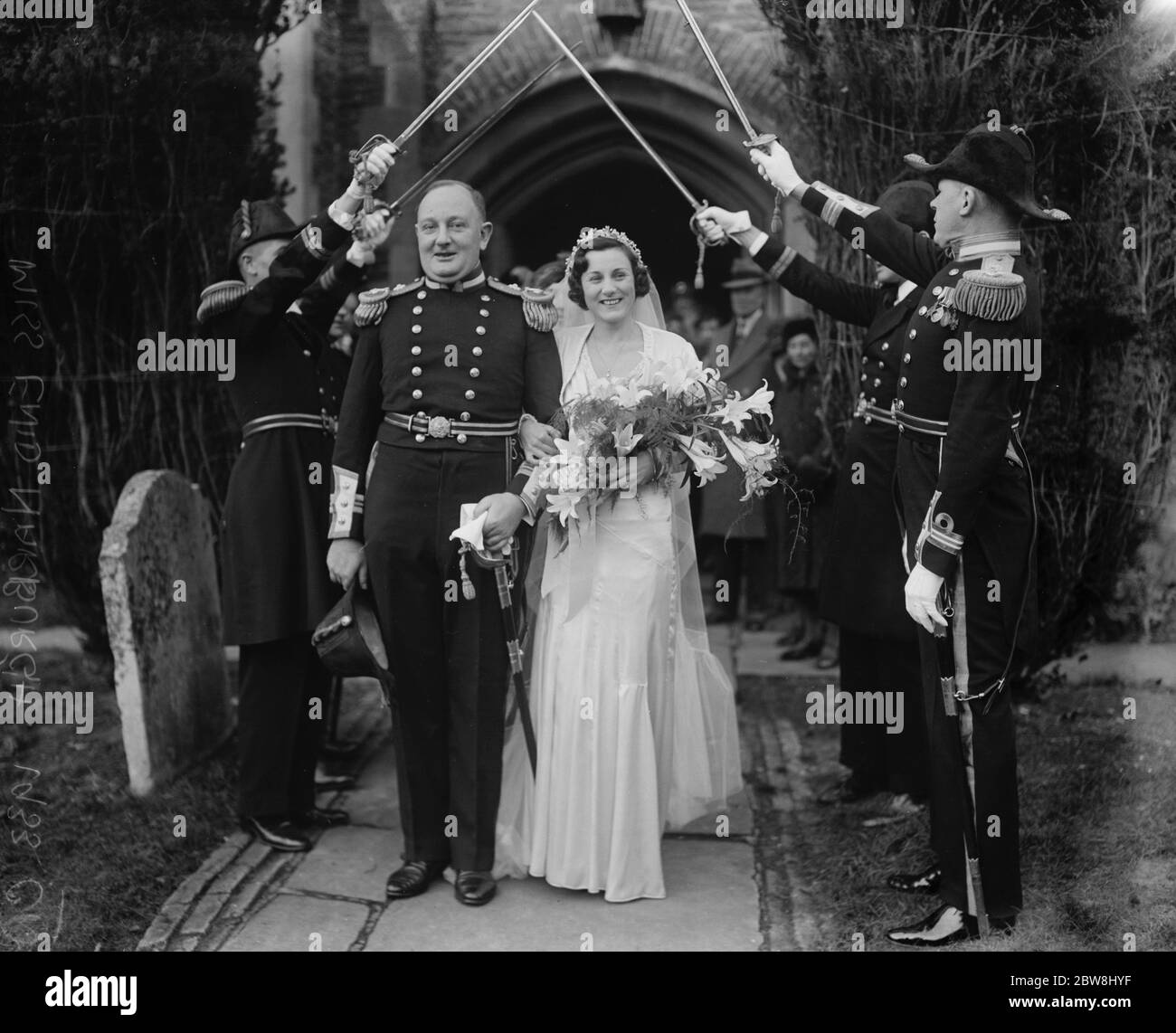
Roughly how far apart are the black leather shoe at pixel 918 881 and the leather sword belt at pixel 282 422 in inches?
103

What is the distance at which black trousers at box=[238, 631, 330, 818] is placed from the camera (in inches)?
193

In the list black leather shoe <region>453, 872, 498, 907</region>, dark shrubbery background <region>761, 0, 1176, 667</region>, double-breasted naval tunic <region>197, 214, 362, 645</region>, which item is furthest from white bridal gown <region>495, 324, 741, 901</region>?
dark shrubbery background <region>761, 0, 1176, 667</region>

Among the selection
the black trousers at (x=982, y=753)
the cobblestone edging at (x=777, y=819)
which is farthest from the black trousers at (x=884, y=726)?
the black trousers at (x=982, y=753)

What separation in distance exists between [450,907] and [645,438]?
5.50ft

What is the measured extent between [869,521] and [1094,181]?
65.4 inches

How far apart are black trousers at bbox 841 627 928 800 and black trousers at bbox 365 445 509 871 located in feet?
5.04

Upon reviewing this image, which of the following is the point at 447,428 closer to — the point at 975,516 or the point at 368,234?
the point at 368,234

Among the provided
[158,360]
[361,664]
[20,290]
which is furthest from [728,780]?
[20,290]

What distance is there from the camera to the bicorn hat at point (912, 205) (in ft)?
16.2

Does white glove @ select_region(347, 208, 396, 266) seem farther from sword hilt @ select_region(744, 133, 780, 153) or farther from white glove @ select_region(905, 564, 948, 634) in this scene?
white glove @ select_region(905, 564, 948, 634)

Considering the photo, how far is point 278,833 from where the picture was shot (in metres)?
4.86
